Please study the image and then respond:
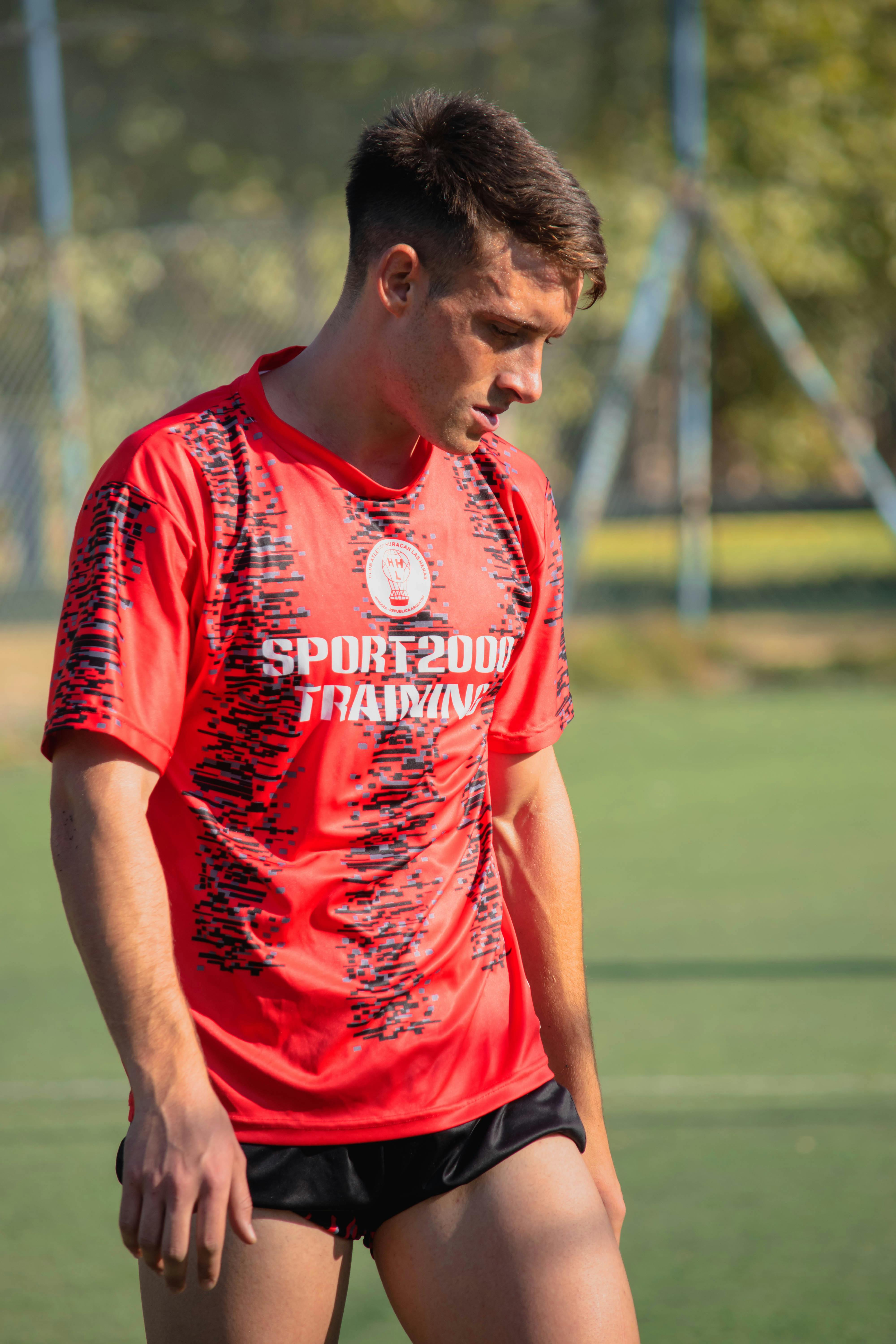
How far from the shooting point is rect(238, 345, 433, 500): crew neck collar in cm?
209

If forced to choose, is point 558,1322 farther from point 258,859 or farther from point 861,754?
point 861,754

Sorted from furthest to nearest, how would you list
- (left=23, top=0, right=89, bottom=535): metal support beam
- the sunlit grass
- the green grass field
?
the sunlit grass < (left=23, top=0, right=89, bottom=535): metal support beam < the green grass field

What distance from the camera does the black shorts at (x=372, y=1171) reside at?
2.06 meters

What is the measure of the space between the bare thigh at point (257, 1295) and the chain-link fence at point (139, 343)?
10.3 meters

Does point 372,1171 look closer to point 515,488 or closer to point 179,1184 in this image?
point 179,1184

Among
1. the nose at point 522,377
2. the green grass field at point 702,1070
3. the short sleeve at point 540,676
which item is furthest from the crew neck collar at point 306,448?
the green grass field at point 702,1070

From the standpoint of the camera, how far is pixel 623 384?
11516mm

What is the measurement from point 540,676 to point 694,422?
9.98m

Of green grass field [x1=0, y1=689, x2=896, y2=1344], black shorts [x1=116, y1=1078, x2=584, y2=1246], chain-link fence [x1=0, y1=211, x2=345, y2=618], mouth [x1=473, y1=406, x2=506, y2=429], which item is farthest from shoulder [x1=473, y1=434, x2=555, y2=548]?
chain-link fence [x1=0, y1=211, x2=345, y2=618]

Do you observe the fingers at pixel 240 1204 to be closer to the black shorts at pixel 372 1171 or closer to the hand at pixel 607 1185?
the black shorts at pixel 372 1171

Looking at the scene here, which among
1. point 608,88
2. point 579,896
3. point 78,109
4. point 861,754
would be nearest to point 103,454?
point 78,109

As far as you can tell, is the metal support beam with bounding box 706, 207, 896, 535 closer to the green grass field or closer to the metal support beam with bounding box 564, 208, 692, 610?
the metal support beam with bounding box 564, 208, 692, 610

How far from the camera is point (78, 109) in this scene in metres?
13.2

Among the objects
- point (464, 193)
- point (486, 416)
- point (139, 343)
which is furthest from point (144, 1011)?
point (139, 343)
